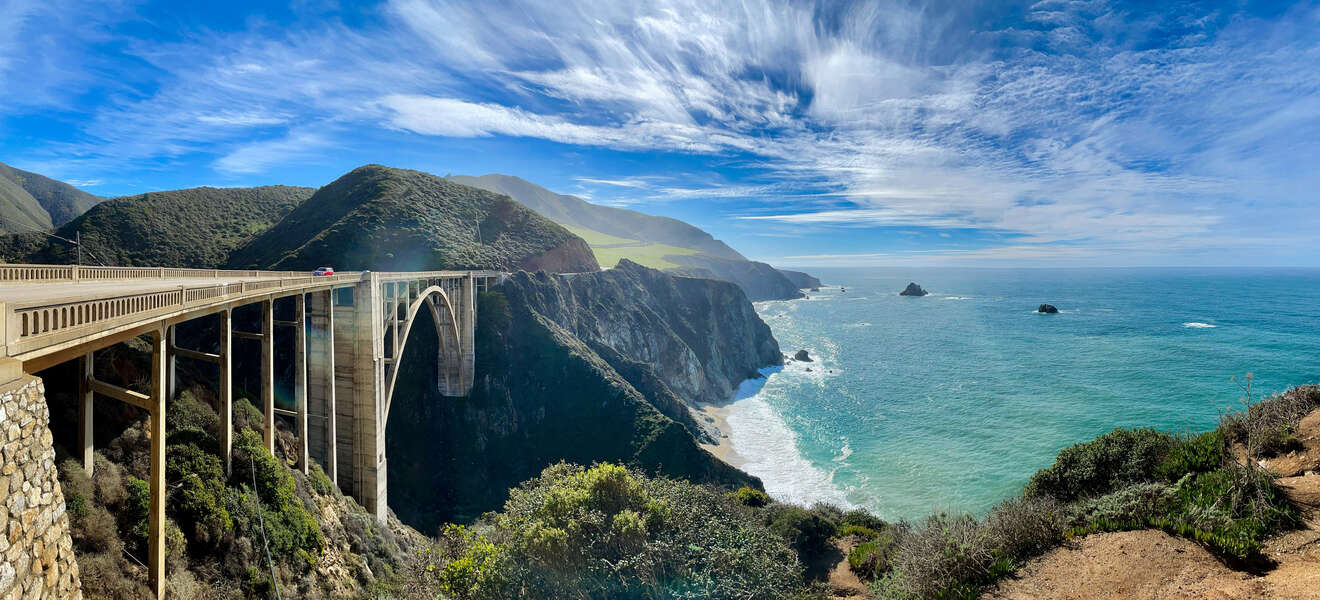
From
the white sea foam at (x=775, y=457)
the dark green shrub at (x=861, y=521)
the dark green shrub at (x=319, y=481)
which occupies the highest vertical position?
the dark green shrub at (x=319, y=481)

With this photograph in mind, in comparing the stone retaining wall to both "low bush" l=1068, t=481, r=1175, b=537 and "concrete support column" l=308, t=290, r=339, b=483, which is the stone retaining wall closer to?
"concrete support column" l=308, t=290, r=339, b=483

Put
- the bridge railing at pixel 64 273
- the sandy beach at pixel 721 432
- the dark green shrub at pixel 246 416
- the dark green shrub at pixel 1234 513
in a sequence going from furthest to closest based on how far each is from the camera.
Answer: the sandy beach at pixel 721 432
the dark green shrub at pixel 246 416
the bridge railing at pixel 64 273
the dark green shrub at pixel 1234 513

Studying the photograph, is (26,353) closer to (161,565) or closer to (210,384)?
(161,565)

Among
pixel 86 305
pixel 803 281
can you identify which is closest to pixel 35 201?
pixel 86 305

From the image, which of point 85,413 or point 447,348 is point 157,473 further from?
point 447,348

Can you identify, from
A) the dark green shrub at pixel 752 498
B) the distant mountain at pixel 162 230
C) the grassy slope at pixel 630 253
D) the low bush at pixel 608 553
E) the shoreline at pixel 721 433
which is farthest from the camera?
the grassy slope at pixel 630 253

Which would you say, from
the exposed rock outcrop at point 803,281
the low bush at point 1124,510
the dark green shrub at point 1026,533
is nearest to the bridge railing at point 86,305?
the dark green shrub at point 1026,533

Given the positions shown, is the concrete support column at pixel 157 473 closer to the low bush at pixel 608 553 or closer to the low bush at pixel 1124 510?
the low bush at pixel 608 553

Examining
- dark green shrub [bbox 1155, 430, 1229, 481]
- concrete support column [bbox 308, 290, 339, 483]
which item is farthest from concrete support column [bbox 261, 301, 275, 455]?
dark green shrub [bbox 1155, 430, 1229, 481]
